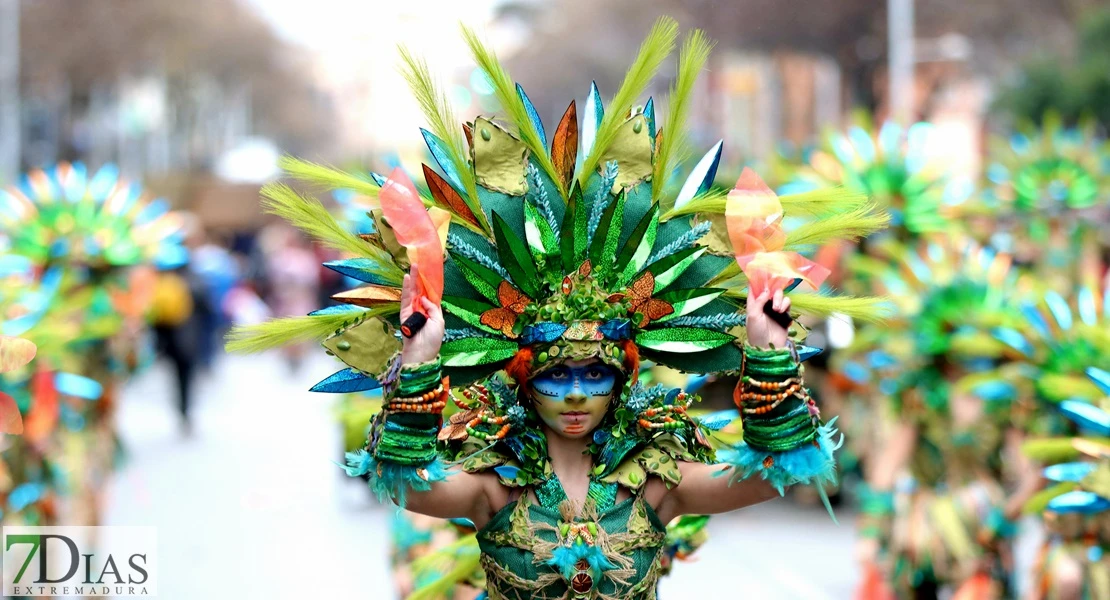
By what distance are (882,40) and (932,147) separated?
65.1 ft

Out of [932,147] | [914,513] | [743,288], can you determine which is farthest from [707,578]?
[743,288]

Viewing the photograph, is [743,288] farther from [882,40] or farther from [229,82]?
[229,82]

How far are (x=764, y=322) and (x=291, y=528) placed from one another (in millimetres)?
8049

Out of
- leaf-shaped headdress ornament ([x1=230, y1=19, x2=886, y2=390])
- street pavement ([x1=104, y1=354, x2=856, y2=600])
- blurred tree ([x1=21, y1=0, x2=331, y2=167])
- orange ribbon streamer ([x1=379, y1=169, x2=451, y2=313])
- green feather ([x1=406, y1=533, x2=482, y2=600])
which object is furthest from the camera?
blurred tree ([x1=21, y1=0, x2=331, y2=167])

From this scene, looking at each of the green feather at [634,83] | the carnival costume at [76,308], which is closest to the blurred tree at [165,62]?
the carnival costume at [76,308]

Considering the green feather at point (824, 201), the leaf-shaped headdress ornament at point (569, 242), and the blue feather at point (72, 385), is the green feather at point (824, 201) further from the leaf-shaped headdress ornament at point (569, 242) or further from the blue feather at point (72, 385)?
A: the blue feather at point (72, 385)

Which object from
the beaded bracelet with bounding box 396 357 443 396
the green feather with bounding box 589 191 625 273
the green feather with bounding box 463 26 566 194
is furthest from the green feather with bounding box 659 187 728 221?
the beaded bracelet with bounding box 396 357 443 396

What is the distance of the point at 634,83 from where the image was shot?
3.38 meters

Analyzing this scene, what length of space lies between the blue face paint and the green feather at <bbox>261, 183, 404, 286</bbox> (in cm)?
42

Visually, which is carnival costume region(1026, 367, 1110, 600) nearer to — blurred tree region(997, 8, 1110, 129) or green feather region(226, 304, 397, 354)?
green feather region(226, 304, 397, 354)

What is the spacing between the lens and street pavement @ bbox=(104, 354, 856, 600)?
8703 mm

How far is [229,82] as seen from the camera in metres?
62.4

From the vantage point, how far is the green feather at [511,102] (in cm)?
331

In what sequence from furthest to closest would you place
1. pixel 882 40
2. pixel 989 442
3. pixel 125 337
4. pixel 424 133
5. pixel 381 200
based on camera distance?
pixel 882 40
pixel 125 337
pixel 989 442
pixel 424 133
pixel 381 200
